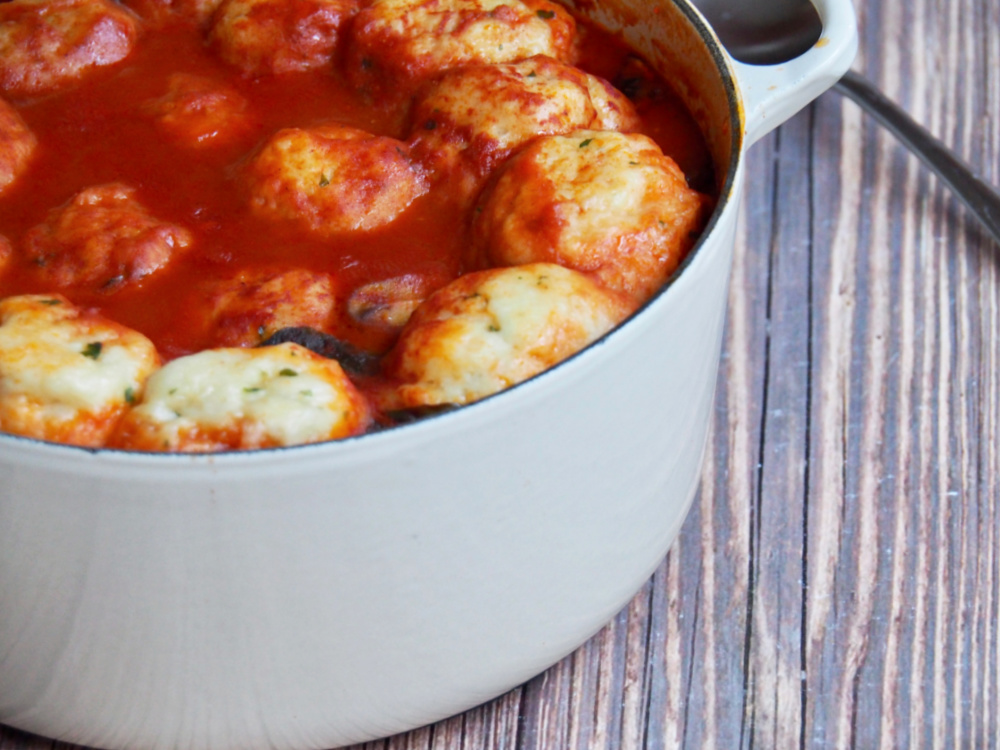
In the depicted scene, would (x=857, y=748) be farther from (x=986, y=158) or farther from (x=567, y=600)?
(x=986, y=158)

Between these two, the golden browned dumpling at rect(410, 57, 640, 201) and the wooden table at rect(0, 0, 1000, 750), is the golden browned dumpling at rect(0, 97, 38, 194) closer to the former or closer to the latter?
the golden browned dumpling at rect(410, 57, 640, 201)

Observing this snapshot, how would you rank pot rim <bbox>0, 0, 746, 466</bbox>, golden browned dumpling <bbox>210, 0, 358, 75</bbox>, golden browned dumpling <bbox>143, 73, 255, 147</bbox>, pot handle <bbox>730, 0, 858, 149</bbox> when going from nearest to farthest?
pot rim <bbox>0, 0, 746, 466</bbox>, pot handle <bbox>730, 0, 858, 149</bbox>, golden browned dumpling <bbox>143, 73, 255, 147</bbox>, golden browned dumpling <bbox>210, 0, 358, 75</bbox>

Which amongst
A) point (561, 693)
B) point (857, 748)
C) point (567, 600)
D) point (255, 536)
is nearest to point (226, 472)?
point (255, 536)

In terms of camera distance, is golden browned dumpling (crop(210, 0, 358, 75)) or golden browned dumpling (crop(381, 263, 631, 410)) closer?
golden browned dumpling (crop(381, 263, 631, 410))

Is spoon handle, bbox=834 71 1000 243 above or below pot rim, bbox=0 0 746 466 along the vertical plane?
below

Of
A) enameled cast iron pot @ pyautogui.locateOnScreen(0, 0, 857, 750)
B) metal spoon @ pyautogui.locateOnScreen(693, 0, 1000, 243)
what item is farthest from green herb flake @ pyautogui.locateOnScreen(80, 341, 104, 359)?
metal spoon @ pyautogui.locateOnScreen(693, 0, 1000, 243)

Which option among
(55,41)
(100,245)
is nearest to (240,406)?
(100,245)

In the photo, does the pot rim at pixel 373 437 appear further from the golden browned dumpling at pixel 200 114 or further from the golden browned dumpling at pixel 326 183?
the golden browned dumpling at pixel 200 114

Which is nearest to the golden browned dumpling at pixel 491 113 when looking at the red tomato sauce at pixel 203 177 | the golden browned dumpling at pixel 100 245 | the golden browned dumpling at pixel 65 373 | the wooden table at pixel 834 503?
the red tomato sauce at pixel 203 177
